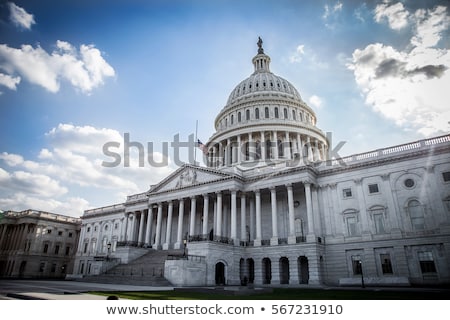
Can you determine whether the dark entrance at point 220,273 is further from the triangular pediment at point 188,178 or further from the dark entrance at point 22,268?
the dark entrance at point 22,268

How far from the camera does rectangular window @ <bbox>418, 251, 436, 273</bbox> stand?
3048 cm

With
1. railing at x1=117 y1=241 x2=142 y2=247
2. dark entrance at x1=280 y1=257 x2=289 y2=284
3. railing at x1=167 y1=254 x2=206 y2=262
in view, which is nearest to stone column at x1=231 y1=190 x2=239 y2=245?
railing at x1=167 y1=254 x2=206 y2=262

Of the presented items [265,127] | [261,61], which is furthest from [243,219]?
[261,61]

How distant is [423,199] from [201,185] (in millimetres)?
26937

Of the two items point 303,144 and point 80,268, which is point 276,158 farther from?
A: point 80,268

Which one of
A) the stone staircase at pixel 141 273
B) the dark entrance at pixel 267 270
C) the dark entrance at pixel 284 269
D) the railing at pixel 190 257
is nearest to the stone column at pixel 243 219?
the dark entrance at pixel 267 270

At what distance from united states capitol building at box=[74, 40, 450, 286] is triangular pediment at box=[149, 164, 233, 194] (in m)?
0.16

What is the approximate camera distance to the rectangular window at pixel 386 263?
32.8 metres

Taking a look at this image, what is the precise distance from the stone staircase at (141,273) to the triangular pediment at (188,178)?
972 cm

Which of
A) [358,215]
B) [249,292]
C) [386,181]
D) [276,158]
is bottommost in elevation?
[249,292]

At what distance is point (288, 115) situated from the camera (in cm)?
6281

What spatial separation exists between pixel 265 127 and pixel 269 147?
3.95m

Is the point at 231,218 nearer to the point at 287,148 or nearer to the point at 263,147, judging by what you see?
the point at 263,147
